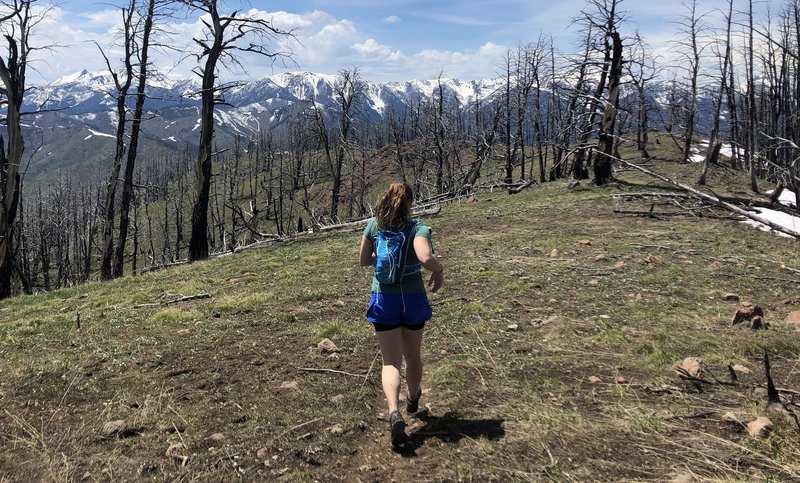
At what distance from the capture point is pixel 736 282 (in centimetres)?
781

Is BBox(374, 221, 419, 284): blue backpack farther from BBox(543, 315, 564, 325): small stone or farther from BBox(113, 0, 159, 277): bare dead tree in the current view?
BBox(113, 0, 159, 277): bare dead tree

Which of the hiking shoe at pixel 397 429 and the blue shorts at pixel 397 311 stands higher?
the blue shorts at pixel 397 311

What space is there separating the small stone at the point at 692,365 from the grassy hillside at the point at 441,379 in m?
0.11

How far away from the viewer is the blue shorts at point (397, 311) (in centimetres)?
396

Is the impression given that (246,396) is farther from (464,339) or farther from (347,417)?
(464,339)

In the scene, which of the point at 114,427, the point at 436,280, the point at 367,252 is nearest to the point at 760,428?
the point at 436,280

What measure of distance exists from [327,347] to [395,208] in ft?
8.31

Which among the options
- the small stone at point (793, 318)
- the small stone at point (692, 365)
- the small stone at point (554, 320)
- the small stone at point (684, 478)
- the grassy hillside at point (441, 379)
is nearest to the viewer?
the small stone at point (684, 478)

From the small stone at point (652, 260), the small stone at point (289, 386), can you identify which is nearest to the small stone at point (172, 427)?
the small stone at point (289, 386)

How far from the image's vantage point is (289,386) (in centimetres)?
486

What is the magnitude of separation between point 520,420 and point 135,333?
5233 mm

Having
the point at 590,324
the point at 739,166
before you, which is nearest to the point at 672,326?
the point at 590,324

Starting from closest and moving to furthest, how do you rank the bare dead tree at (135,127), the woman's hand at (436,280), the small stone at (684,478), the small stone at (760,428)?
the small stone at (684,478) < the small stone at (760,428) < the woman's hand at (436,280) < the bare dead tree at (135,127)

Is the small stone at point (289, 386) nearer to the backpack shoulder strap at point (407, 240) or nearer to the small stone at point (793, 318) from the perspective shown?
the backpack shoulder strap at point (407, 240)
